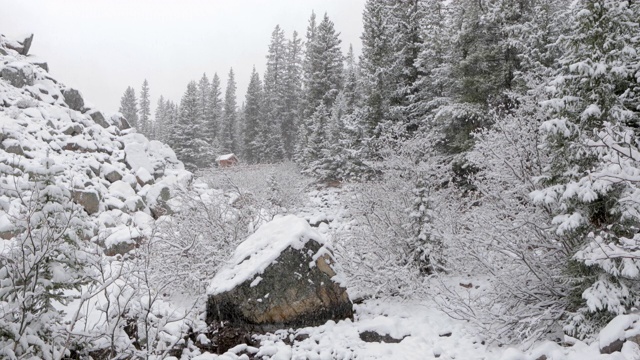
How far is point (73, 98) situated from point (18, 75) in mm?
2356

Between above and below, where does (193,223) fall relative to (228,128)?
below

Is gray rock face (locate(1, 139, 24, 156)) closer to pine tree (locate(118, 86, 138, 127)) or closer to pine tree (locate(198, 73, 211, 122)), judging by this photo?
pine tree (locate(198, 73, 211, 122))

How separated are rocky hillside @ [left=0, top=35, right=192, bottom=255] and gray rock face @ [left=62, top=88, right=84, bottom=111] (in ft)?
0.14

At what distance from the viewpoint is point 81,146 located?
17.1 metres

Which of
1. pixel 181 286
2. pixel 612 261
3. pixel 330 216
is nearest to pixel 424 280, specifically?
pixel 612 261

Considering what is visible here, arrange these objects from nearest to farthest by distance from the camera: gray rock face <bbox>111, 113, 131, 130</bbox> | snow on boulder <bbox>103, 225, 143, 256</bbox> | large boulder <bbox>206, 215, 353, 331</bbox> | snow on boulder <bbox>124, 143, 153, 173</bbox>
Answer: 1. large boulder <bbox>206, 215, 353, 331</bbox>
2. snow on boulder <bbox>103, 225, 143, 256</bbox>
3. snow on boulder <bbox>124, 143, 153, 173</bbox>
4. gray rock face <bbox>111, 113, 131, 130</bbox>

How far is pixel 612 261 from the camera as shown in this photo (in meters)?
4.96

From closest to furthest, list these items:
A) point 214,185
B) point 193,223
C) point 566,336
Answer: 1. point 566,336
2. point 193,223
3. point 214,185

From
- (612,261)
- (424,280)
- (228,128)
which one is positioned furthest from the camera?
(228,128)

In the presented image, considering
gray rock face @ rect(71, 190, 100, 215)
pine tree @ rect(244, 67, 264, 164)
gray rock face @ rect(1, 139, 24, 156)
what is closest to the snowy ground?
gray rock face @ rect(71, 190, 100, 215)

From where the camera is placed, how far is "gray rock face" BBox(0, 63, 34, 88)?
17.2 meters

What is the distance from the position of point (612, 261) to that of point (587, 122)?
2.05m

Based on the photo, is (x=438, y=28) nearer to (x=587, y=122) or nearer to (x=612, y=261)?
(x=587, y=122)

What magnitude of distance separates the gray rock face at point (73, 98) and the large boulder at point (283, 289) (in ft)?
54.5
